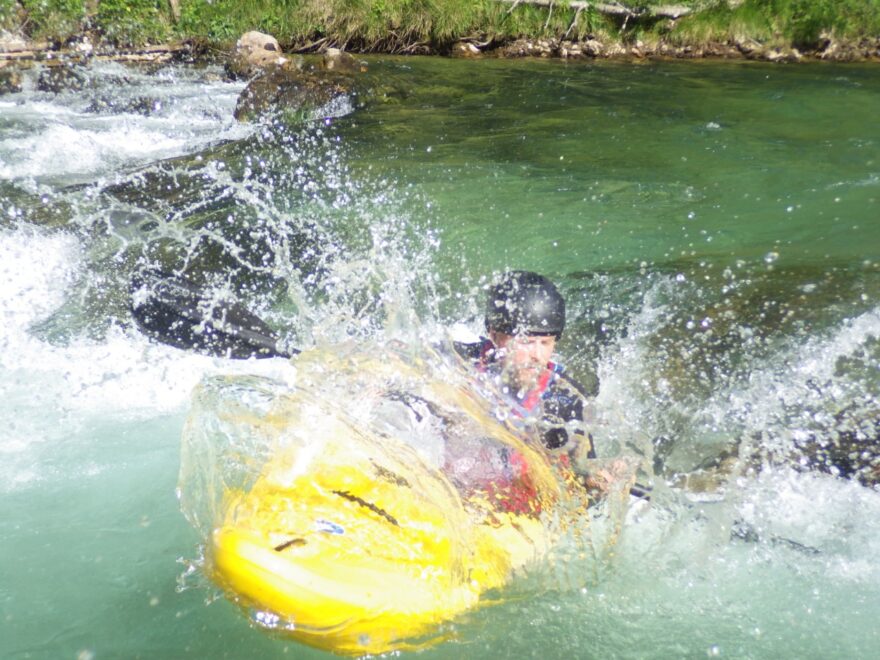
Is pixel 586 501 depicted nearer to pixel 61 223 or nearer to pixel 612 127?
pixel 61 223

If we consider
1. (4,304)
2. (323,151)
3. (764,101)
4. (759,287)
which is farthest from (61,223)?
(764,101)

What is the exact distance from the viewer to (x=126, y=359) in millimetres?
4180

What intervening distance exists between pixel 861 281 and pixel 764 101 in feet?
16.0

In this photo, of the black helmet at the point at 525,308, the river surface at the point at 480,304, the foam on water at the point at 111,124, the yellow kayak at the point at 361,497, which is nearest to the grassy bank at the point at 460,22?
the foam on water at the point at 111,124

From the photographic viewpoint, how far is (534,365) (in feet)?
9.86

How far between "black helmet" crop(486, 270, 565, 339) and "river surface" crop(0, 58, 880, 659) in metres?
0.31

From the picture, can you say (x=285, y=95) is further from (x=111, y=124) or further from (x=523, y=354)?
(x=523, y=354)

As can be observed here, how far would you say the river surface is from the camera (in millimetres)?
2752

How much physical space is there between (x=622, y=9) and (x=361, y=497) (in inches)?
469

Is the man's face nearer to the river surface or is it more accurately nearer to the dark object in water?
the river surface

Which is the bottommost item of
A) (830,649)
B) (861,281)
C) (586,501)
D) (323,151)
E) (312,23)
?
(830,649)

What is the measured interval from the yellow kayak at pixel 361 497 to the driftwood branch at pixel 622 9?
11.2 metres

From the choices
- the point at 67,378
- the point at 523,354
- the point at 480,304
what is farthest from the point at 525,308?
the point at 67,378

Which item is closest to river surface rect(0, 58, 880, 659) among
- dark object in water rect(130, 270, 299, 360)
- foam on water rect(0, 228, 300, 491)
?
foam on water rect(0, 228, 300, 491)
